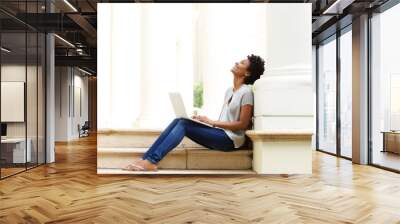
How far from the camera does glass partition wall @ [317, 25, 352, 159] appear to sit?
23.9 ft

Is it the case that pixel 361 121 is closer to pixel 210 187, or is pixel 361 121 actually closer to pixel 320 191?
pixel 320 191

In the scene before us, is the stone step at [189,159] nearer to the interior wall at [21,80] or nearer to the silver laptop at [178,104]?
the silver laptop at [178,104]

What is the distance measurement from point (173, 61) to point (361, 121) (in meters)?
3.10

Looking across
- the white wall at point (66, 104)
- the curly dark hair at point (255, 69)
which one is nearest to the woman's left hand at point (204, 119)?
the curly dark hair at point (255, 69)

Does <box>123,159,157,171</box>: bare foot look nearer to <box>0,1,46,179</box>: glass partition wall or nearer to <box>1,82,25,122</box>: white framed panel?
<box>0,1,46,179</box>: glass partition wall

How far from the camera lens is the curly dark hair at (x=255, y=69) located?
479cm

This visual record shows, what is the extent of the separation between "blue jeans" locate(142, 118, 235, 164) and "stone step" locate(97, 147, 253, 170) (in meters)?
0.09

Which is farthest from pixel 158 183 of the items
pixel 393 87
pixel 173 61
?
pixel 393 87

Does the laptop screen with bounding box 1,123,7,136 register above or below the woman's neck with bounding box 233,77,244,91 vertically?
below

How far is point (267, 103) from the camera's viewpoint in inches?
178

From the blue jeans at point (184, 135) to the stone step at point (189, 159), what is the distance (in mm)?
Result: 90

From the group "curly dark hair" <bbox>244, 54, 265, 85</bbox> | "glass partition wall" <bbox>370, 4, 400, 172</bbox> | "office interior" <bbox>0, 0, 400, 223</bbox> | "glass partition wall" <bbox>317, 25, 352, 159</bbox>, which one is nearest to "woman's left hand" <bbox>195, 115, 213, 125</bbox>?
"curly dark hair" <bbox>244, 54, 265, 85</bbox>

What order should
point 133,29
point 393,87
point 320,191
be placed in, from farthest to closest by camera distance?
1. point 393,87
2. point 133,29
3. point 320,191

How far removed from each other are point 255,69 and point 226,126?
0.73m
